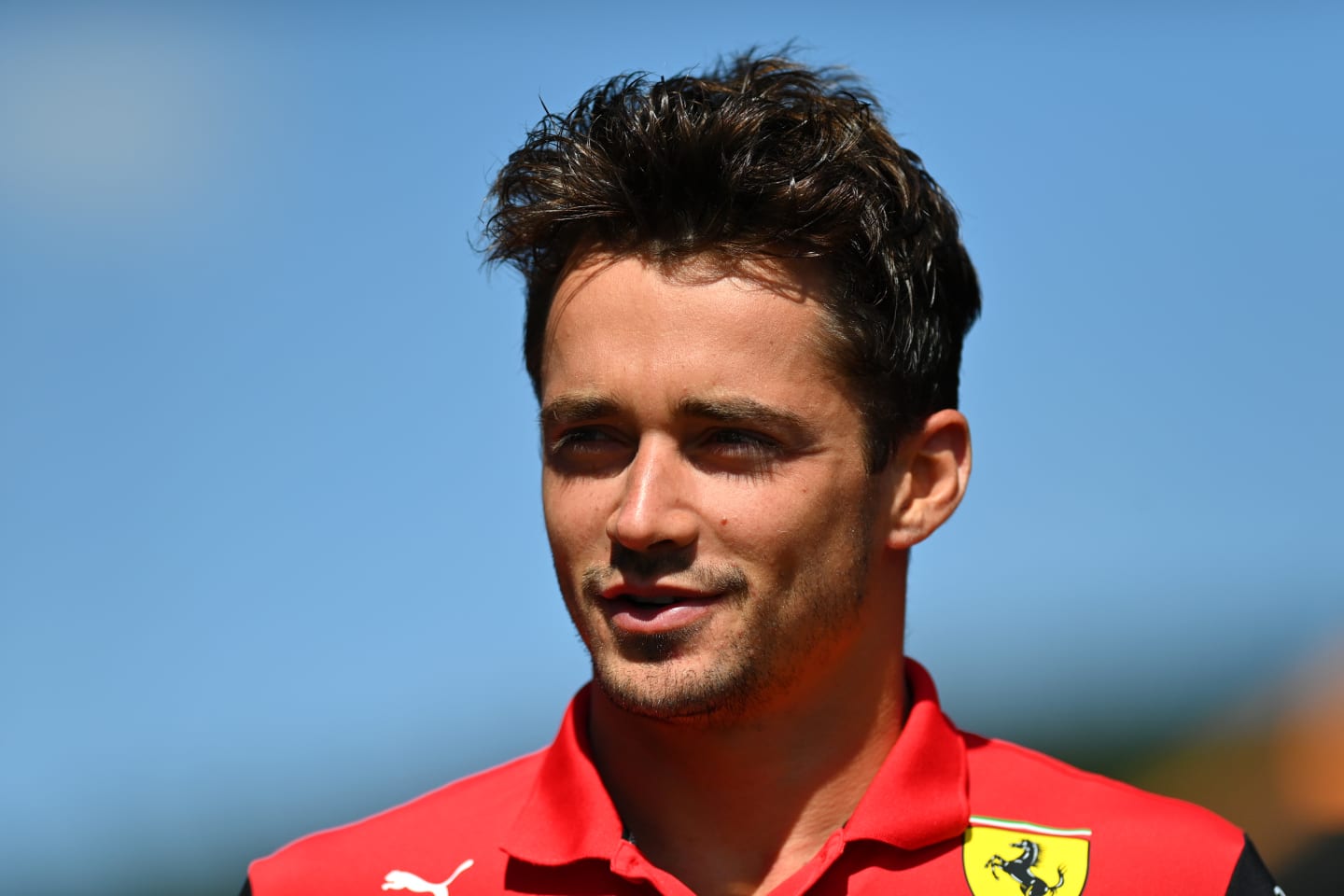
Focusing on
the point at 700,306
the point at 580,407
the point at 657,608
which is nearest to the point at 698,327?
the point at 700,306

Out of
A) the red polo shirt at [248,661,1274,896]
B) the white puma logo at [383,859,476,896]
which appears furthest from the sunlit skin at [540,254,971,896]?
the white puma logo at [383,859,476,896]

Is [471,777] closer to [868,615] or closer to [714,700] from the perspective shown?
[714,700]

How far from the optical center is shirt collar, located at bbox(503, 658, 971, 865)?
3.04 meters

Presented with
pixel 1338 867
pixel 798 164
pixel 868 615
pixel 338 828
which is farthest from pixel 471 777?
pixel 1338 867

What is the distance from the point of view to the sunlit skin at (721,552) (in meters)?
2.94

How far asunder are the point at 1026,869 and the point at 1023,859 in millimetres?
27

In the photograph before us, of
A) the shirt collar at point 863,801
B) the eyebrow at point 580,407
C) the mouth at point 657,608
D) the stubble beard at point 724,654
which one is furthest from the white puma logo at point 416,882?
the eyebrow at point 580,407

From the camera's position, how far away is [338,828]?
11.2ft

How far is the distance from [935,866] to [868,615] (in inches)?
22.3

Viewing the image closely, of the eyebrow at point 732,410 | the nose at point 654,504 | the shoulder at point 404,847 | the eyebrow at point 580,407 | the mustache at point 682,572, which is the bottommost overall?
the shoulder at point 404,847

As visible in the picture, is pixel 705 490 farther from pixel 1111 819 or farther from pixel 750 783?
pixel 1111 819

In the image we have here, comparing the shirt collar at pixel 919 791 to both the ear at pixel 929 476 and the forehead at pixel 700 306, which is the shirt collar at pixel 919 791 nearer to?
the ear at pixel 929 476

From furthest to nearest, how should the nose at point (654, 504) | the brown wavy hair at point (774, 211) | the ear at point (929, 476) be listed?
the ear at point (929, 476) → the brown wavy hair at point (774, 211) → the nose at point (654, 504)

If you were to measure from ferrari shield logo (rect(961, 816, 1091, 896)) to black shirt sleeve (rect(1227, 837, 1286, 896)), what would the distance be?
313 millimetres
